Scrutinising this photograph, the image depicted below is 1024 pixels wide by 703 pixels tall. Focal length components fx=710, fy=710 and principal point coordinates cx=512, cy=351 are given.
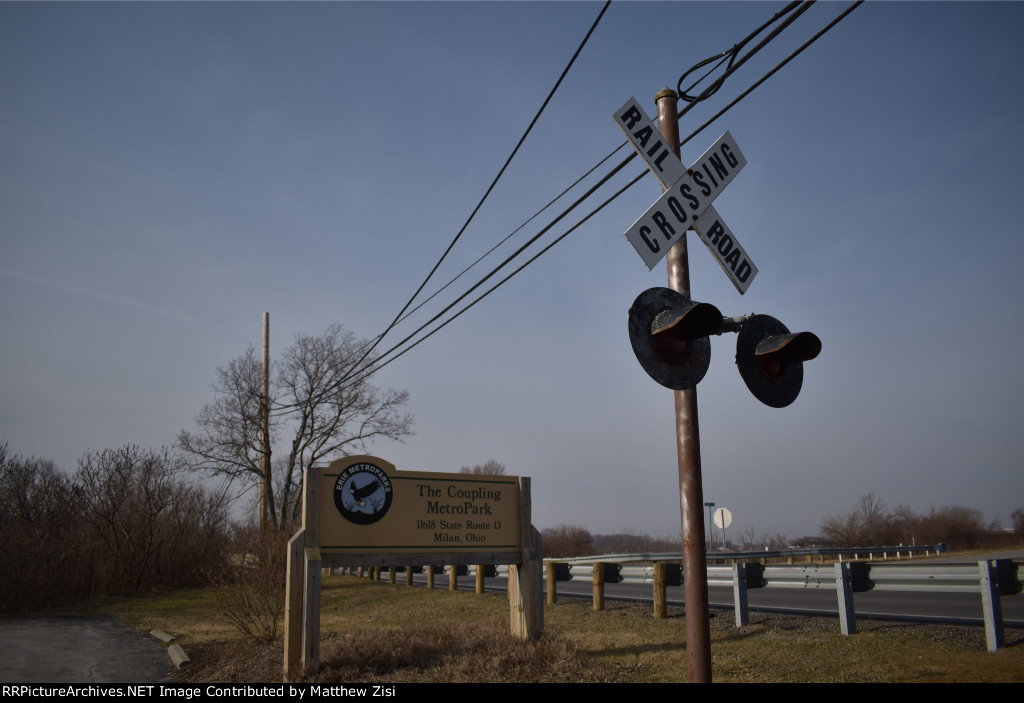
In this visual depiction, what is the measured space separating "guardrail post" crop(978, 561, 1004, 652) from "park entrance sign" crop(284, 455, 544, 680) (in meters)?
5.03

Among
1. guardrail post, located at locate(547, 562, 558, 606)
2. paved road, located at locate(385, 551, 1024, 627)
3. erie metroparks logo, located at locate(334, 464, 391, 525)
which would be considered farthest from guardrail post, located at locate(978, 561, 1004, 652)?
guardrail post, located at locate(547, 562, 558, 606)

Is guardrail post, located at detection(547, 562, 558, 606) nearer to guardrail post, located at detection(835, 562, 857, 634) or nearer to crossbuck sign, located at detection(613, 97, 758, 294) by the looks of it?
guardrail post, located at detection(835, 562, 857, 634)

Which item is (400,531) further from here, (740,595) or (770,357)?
(770,357)

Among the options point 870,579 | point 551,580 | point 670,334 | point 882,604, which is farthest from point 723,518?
point 670,334

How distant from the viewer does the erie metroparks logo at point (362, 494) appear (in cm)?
898

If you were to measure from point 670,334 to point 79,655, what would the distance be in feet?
34.5

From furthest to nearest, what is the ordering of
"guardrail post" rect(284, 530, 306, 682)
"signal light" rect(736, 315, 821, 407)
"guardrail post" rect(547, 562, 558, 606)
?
1. "guardrail post" rect(547, 562, 558, 606)
2. "guardrail post" rect(284, 530, 306, 682)
3. "signal light" rect(736, 315, 821, 407)

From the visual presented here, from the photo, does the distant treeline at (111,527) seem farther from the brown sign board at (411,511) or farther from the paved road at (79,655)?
the brown sign board at (411,511)

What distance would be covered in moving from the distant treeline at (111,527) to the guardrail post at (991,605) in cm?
2094

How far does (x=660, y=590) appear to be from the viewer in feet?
35.8

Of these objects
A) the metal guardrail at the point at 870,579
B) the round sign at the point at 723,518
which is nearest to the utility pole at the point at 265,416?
the round sign at the point at 723,518

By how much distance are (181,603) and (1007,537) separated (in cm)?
4936

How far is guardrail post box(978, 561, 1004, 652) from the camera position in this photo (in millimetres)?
7141
